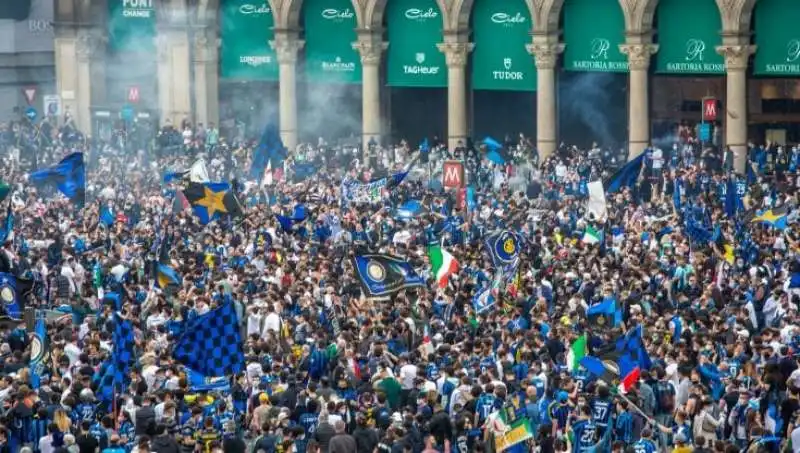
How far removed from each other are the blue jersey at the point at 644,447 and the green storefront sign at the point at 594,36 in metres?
30.9

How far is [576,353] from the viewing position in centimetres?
2847

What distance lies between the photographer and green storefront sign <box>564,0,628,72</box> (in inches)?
2101

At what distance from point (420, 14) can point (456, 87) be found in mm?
2568

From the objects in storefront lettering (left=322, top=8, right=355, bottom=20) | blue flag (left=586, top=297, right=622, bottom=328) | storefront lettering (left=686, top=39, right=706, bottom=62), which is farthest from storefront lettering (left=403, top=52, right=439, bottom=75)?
blue flag (left=586, top=297, right=622, bottom=328)

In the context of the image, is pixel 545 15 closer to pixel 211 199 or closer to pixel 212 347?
pixel 211 199

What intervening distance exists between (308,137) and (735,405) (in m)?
36.2

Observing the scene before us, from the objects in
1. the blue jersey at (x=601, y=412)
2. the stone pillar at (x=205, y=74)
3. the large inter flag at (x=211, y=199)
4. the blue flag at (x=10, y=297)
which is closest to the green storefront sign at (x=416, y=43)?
the stone pillar at (x=205, y=74)

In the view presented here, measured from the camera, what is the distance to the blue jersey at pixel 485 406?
25.2 meters

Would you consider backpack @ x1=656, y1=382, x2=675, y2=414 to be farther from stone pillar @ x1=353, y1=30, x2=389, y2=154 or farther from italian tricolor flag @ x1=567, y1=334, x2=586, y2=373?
stone pillar @ x1=353, y1=30, x2=389, y2=154

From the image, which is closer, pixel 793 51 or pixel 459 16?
pixel 793 51

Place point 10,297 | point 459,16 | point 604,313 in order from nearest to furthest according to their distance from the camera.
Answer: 1. point 604,313
2. point 10,297
3. point 459,16

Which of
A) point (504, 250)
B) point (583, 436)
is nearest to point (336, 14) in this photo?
point (504, 250)

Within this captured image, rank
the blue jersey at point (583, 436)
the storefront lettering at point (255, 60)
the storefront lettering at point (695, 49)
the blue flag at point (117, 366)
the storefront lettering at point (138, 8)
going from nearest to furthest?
the blue jersey at point (583, 436) → the blue flag at point (117, 366) → the storefront lettering at point (695, 49) → the storefront lettering at point (255, 60) → the storefront lettering at point (138, 8)

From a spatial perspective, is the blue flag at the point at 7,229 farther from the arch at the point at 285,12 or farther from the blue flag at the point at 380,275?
the arch at the point at 285,12
